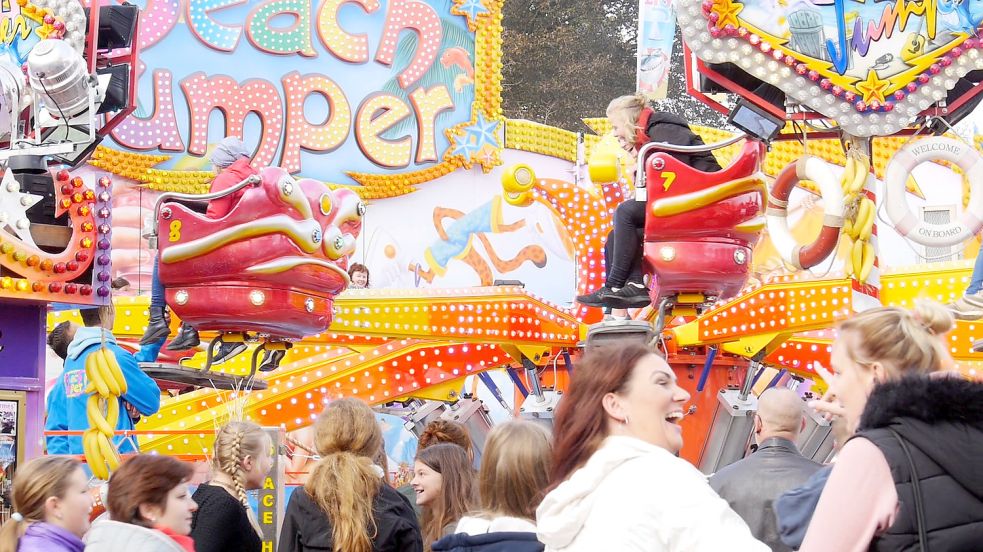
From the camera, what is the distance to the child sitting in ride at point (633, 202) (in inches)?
314

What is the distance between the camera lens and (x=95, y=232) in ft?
24.2

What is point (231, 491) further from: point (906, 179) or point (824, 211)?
point (906, 179)

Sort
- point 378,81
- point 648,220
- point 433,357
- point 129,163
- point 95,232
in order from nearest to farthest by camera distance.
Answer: point 95,232
point 648,220
point 433,357
point 129,163
point 378,81

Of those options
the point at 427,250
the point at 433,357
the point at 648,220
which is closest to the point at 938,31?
the point at 648,220

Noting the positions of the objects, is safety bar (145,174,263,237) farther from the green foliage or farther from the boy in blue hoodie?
the green foliage

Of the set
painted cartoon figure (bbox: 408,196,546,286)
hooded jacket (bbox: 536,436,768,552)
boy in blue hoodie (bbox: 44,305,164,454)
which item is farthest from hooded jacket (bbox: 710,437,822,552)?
painted cartoon figure (bbox: 408,196,546,286)

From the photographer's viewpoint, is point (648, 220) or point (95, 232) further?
point (648, 220)

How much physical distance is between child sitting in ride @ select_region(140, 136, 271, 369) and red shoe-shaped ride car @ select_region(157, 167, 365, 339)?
84 mm

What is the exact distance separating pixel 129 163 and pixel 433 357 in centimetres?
480

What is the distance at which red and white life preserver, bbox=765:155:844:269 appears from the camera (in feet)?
26.9

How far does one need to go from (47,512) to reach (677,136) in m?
4.65

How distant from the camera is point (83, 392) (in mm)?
7137

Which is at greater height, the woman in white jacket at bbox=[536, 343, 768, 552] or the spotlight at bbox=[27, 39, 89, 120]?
the spotlight at bbox=[27, 39, 89, 120]

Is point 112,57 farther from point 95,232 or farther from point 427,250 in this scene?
point 427,250
